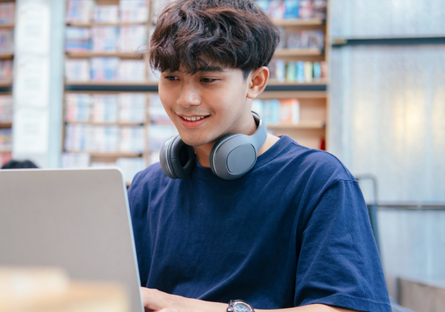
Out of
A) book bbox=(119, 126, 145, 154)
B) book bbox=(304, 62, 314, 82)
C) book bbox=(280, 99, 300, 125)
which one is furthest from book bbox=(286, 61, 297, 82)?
book bbox=(119, 126, 145, 154)

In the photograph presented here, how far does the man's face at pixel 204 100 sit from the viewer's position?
81 cm

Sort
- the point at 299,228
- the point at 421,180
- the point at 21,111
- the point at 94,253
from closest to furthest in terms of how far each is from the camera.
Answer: the point at 94,253, the point at 299,228, the point at 421,180, the point at 21,111

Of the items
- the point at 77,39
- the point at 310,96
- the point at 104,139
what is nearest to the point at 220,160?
the point at 310,96

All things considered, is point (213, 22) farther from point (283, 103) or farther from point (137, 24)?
point (137, 24)

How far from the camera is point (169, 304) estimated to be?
0.65m

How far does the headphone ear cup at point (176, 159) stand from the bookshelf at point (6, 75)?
3.87 m

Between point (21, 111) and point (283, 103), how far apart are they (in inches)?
105

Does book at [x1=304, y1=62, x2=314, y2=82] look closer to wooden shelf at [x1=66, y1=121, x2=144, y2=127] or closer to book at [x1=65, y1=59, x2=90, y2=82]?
wooden shelf at [x1=66, y1=121, x2=144, y2=127]

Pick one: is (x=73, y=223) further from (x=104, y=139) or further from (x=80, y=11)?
(x=80, y=11)

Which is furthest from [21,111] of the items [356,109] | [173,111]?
[173,111]

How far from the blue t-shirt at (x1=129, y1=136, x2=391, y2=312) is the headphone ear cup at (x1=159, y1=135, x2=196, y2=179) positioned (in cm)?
3

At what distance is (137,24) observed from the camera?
4.03 metres

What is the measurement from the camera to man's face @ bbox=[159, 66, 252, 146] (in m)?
0.81

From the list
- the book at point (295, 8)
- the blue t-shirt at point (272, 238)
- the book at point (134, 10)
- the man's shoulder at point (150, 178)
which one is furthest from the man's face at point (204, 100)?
the book at point (134, 10)
